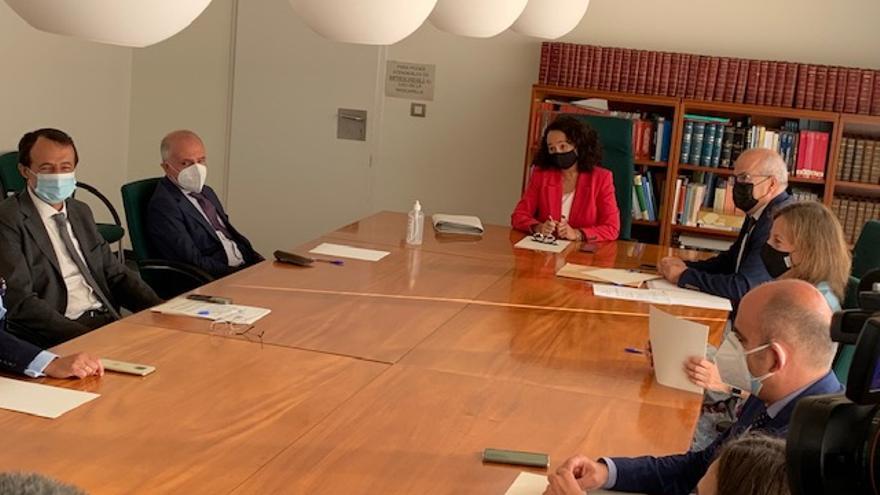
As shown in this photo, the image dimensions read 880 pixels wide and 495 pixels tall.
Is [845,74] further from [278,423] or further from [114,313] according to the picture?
[278,423]

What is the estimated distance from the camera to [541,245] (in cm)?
611

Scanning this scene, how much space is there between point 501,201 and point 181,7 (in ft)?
20.8

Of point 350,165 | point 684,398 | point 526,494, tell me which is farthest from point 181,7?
point 350,165

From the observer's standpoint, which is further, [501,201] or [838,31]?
[501,201]

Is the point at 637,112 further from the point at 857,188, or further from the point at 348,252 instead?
the point at 348,252

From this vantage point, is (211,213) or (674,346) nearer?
(674,346)

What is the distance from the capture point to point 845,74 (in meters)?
7.20

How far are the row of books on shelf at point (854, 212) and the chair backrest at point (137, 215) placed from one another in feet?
13.2

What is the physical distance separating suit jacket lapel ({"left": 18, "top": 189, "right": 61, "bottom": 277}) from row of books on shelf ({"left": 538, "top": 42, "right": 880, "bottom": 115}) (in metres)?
3.79

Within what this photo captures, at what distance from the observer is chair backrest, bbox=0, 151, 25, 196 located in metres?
6.95

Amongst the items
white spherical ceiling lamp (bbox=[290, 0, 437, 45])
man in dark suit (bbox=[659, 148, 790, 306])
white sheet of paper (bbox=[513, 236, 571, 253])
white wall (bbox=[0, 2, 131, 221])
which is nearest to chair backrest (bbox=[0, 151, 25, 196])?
white wall (bbox=[0, 2, 131, 221])

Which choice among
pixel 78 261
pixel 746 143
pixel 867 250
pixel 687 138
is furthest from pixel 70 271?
pixel 746 143

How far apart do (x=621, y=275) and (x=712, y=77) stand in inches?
95.6

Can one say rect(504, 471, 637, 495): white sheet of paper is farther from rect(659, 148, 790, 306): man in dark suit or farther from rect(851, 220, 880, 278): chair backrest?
rect(851, 220, 880, 278): chair backrest
